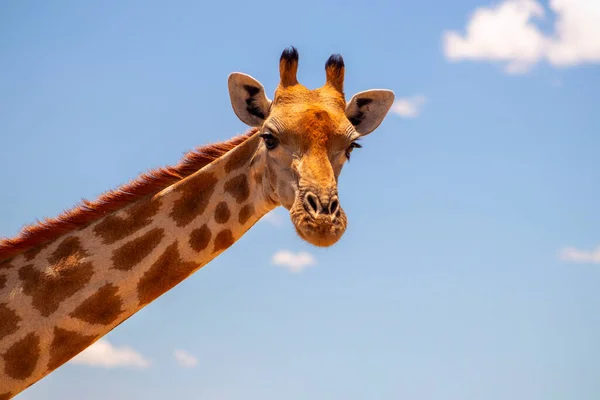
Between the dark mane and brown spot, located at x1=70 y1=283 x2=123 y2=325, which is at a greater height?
the dark mane

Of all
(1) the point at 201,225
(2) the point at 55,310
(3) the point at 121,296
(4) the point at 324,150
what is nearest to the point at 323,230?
(4) the point at 324,150

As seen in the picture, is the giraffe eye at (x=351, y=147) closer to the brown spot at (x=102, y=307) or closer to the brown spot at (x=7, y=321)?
the brown spot at (x=102, y=307)

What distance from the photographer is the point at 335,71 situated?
1261 centimetres

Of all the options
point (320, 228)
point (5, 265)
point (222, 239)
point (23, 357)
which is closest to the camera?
point (320, 228)

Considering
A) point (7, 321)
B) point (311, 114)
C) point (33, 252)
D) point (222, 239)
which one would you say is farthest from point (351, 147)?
point (7, 321)

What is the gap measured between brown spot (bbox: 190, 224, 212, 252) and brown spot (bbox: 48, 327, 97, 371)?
5.85ft

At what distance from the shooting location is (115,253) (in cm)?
1139

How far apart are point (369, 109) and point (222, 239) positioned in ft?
9.90

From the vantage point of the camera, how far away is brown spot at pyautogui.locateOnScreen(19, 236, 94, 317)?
36.1 feet

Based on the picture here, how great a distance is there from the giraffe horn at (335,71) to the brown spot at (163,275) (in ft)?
10.7

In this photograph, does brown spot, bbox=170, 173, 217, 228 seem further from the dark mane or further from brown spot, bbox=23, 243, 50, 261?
brown spot, bbox=23, 243, 50, 261

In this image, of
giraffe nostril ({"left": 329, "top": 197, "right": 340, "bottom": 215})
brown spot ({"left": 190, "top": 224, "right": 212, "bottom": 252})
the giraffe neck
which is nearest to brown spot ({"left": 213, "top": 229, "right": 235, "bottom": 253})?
the giraffe neck

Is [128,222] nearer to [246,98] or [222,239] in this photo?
[222,239]

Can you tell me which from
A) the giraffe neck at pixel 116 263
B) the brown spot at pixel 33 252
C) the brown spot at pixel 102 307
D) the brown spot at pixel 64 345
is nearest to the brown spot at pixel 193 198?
the giraffe neck at pixel 116 263
